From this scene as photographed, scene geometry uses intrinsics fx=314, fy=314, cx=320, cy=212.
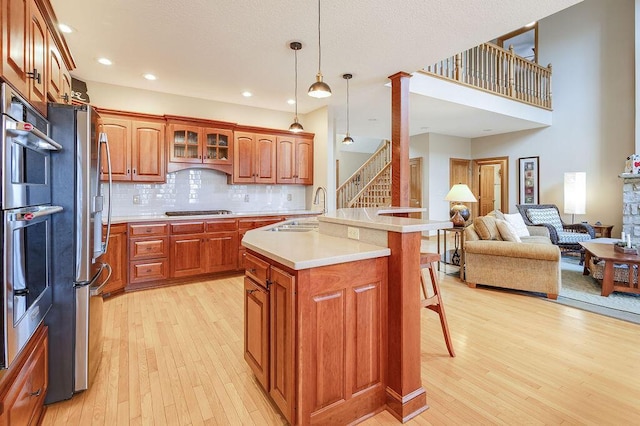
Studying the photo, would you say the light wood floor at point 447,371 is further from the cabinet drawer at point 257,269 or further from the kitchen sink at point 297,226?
the kitchen sink at point 297,226

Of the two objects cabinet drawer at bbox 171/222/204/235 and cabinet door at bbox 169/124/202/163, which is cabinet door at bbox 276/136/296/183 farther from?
cabinet drawer at bbox 171/222/204/235

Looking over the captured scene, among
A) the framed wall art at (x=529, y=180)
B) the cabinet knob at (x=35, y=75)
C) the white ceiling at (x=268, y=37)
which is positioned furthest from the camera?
the framed wall art at (x=529, y=180)

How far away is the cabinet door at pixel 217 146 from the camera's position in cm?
473

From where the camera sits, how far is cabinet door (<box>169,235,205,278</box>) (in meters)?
4.20

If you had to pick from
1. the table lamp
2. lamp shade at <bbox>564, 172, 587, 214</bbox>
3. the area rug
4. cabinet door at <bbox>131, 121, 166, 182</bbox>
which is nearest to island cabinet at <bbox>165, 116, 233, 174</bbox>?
cabinet door at <bbox>131, 121, 166, 182</bbox>

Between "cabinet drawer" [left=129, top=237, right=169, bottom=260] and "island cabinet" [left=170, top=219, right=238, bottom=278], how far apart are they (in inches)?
3.8

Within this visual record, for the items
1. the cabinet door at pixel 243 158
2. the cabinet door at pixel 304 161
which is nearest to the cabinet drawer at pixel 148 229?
the cabinet door at pixel 243 158

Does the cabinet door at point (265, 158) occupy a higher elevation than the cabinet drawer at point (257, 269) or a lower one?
higher

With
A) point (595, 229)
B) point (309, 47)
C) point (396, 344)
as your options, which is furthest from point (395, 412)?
point (595, 229)

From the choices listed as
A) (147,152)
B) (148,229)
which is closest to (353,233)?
(148,229)

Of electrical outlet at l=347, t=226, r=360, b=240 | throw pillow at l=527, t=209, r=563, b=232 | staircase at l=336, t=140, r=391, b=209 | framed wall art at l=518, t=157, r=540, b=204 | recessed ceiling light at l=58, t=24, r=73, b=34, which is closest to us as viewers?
electrical outlet at l=347, t=226, r=360, b=240

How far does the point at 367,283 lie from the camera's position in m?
1.71

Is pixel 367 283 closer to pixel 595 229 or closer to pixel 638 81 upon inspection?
pixel 595 229

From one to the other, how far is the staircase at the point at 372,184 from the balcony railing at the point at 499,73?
3019 mm
